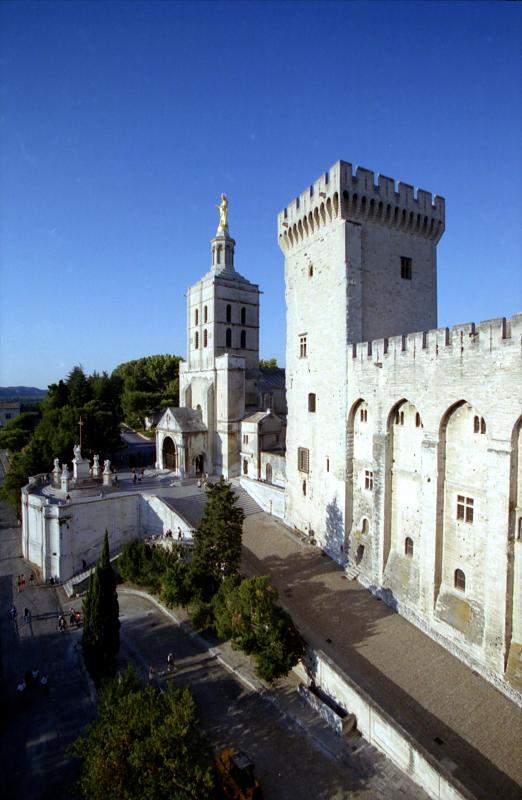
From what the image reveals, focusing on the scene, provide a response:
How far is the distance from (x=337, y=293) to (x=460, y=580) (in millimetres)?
15573

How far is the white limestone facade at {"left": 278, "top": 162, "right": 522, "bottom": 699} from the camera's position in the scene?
16812 millimetres

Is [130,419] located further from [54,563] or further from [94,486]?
[54,563]

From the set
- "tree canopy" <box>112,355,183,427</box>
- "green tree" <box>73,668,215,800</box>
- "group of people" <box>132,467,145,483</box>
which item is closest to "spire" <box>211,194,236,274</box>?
"group of people" <box>132,467,145,483</box>

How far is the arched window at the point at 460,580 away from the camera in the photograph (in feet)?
62.0

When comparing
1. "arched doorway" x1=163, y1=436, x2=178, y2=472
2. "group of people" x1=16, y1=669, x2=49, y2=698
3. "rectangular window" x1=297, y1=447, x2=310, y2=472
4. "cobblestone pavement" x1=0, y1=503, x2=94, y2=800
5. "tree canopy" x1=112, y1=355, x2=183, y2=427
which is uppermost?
"tree canopy" x1=112, y1=355, x2=183, y2=427

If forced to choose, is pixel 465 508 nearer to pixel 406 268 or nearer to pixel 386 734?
pixel 386 734

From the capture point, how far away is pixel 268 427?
37531 mm

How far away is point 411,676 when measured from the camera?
56.2ft

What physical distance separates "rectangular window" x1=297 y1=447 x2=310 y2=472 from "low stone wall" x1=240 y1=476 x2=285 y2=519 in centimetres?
374

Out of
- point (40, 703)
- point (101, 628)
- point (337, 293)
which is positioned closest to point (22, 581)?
point (40, 703)

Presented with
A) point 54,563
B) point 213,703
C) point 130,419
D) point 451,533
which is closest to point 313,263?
point 451,533

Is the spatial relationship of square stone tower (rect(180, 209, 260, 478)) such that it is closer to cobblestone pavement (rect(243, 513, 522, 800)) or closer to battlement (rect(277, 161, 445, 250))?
battlement (rect(277, 161, 445, 250))

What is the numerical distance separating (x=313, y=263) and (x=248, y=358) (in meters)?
16.7

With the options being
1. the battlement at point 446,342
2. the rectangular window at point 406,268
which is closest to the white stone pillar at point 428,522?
the battlement at point 446,342
